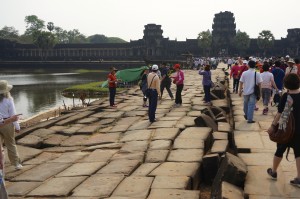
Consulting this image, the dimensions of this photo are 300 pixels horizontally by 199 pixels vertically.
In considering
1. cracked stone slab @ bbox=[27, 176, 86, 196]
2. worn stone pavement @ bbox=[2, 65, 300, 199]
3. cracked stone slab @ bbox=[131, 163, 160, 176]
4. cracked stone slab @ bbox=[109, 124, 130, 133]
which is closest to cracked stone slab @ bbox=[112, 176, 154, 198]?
worn stone pavement @ bbox=[2, 65, 300, 199]

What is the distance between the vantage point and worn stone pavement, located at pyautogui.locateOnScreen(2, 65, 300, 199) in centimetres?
379

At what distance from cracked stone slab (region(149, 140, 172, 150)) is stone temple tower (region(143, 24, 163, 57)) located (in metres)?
60.7

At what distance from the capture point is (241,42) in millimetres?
62812

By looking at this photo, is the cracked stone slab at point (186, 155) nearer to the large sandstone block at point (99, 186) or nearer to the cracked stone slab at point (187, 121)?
the large sandstone block at point (99, 186)

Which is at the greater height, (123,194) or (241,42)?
(241,42)

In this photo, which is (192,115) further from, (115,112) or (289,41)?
(289,41)

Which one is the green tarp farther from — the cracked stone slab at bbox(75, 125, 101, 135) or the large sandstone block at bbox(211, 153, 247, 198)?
the large sandstone block at bbox(211, 153, 247, 198)

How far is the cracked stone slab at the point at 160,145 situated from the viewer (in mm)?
5453

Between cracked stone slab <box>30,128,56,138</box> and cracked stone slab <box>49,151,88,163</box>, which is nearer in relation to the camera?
cracked stone slab <box>49,151,88,163</box>

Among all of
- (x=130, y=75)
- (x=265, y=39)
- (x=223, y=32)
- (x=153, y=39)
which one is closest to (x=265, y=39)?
(x=265, y=39)

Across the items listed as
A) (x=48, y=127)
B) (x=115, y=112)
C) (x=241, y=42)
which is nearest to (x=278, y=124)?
(x=48, y=127)

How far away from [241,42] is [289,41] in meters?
9.46

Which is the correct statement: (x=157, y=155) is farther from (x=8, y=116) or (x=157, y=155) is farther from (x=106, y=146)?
(x=8, y=116)

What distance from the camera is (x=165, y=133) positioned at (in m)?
6.36
